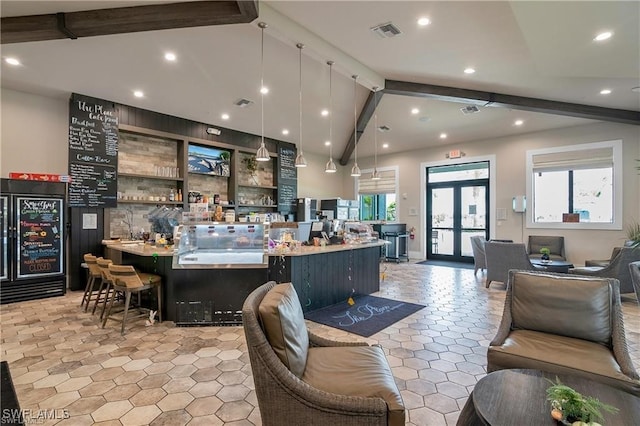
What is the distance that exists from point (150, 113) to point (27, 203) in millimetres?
2664

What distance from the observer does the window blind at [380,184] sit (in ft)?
33.4

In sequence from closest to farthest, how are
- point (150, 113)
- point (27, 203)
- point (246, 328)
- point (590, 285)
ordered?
point (246, 328) → point (590, 285) → point (27, 203) → point (150, 113)

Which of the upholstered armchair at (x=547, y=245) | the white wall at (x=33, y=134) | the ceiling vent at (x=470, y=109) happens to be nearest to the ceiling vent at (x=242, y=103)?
the white wall at (x=33, y=134)

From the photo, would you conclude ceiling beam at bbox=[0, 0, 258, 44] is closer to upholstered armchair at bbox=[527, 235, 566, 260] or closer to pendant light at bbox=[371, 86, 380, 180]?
pendant light at bbox=[371, 86, 380, 180]

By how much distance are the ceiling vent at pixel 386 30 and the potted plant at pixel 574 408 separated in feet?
13.4

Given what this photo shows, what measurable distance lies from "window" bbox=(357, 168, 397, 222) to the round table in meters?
8.61

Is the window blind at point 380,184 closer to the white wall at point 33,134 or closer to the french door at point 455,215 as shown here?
the french door at point 455,215

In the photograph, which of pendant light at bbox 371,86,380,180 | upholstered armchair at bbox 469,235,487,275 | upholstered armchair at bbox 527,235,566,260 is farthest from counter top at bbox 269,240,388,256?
upholstered armchair at bbox 527,235,566,260

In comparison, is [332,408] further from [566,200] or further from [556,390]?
[566,200]

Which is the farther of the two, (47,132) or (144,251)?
(47,132)

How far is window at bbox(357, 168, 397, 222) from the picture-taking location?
10227mm

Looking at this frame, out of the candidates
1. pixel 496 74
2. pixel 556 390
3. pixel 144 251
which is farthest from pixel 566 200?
pixel 144 251

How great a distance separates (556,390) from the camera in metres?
1.34

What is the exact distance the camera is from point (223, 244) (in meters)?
4.12
